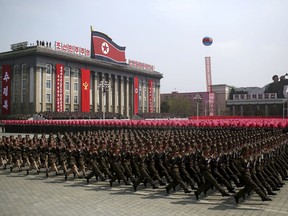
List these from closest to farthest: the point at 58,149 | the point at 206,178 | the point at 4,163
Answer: the point at 206,178
the point at 58,149
the point at 4,163

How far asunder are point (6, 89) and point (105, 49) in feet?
69.7

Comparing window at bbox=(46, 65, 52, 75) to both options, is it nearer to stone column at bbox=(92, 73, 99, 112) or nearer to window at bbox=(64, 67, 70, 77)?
window at bbox=(64, 67, 70, 77)

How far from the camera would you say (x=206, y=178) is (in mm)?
8508

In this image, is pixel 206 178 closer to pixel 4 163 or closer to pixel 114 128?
pixel 4 163

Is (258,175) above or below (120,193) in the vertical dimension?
above

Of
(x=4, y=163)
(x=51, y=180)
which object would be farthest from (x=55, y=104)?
(x=51, y=180)

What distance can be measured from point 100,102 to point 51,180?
5632 cm

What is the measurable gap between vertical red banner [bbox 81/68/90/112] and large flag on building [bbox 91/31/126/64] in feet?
14.4

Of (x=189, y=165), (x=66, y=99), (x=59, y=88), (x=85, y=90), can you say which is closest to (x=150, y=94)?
(x=85, y=90)

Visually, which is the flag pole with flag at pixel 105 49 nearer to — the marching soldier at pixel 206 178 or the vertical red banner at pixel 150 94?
the vertical red banner at pixel 150 94

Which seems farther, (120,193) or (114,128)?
(114,128)

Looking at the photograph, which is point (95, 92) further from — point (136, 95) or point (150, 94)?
point (150, 94)

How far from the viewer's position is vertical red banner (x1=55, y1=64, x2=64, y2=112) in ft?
181

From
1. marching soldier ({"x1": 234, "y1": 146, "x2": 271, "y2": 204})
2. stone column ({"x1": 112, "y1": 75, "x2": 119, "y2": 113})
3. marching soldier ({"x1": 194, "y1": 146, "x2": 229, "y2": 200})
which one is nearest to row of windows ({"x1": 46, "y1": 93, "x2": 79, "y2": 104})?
stone column ({"x1": 112, "y1": 75, "x2": 119, "y2": 113})
